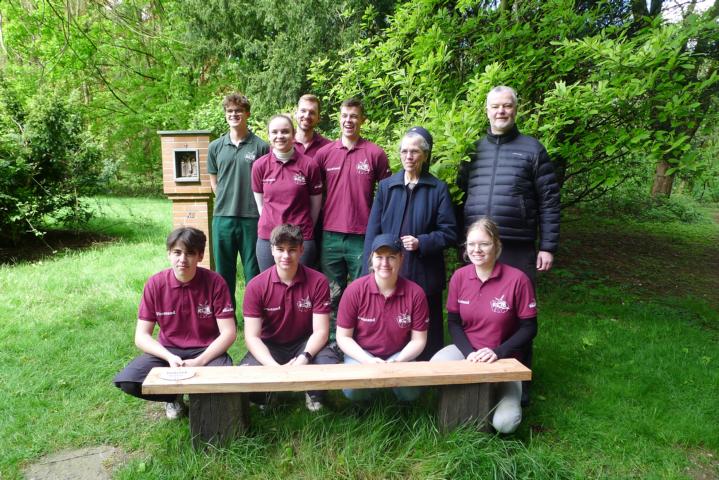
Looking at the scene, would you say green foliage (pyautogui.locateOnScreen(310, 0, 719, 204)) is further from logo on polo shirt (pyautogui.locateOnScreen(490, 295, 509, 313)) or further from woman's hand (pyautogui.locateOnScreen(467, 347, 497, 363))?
woman's hand (pyautogui.locateOnScreen(467, 347, 497, 363))

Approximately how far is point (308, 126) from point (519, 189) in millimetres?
1751

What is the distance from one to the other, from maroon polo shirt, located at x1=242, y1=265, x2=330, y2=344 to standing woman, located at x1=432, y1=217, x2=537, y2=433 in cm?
82

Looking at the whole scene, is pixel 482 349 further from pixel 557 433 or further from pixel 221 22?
pixel 221 22

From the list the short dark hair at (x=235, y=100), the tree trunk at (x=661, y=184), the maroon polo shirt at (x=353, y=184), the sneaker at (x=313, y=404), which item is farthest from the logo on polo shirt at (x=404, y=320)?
the tree trunk at (x=661, y=184)

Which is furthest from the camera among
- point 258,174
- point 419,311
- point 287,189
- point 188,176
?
point 188,176

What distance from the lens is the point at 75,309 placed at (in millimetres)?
5168

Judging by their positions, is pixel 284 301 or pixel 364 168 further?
pixel 364 168

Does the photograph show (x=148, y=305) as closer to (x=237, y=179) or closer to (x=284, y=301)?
(x=284, y=301)

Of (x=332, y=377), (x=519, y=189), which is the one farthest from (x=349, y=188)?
(x=332, y=377)

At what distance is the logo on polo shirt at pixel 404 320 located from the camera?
303 centimetres

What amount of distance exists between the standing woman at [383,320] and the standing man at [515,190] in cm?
72

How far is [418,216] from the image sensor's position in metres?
3.24

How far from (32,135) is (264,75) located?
15.0ft

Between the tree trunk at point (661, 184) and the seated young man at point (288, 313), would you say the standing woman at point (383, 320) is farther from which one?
the tree trunk at point (661, 184)
